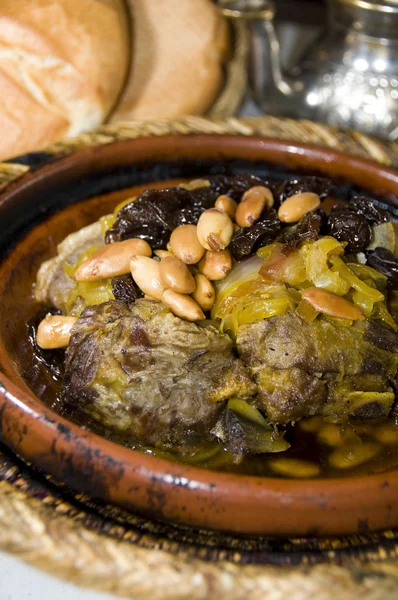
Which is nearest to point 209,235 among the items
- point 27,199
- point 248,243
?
point 248,243

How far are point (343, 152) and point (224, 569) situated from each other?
199 cm

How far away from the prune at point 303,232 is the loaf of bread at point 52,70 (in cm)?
174

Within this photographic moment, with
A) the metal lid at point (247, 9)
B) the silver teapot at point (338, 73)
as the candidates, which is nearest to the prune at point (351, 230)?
the metal lid at point (247, 9)

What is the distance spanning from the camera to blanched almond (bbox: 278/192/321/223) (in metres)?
2.34

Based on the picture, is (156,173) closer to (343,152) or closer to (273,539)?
(343,152)

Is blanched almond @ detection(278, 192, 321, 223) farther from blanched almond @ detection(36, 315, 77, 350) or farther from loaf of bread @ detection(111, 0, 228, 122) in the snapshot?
loaf of bread @ detection(111, 0, 228, 122)

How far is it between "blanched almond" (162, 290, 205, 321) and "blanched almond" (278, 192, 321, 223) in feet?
1.73

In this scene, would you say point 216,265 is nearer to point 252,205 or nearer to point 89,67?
point 252,205

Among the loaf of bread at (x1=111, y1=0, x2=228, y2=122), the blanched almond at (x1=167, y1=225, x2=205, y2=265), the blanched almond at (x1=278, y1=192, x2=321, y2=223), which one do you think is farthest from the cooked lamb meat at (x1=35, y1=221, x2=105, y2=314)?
the loaf of bread at (x1=111, y1=0, x2=228, y2=122)

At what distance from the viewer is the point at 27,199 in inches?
103

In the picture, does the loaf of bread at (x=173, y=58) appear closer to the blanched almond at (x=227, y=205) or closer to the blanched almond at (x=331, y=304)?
the blanched almond at (x=227, y=205)

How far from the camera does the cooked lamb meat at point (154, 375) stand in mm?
1999

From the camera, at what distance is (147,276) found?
215 centimetres

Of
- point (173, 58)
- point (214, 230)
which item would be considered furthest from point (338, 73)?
point (214, 230)
